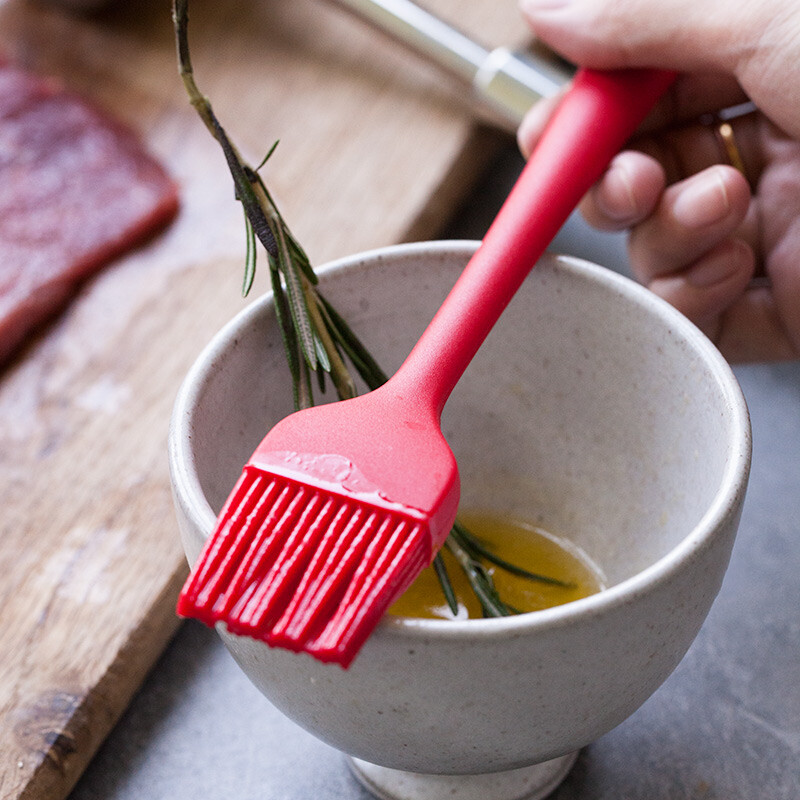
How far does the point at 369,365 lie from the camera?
23.9 inches

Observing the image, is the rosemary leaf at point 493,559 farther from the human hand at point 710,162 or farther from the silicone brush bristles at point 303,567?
the human hand at point 710,162

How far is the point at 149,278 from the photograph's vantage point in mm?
908

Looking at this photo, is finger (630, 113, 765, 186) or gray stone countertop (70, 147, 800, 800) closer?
gray stone countertop (70, 147, 800, 800)

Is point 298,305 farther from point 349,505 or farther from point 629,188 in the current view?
point 629,188

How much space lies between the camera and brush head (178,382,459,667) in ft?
1.34

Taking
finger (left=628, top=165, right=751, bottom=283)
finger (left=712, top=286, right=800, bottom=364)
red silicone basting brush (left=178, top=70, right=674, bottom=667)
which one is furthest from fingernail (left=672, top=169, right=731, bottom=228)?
red silicone basting brush (left=178, top=70, right=674, bottom=667)

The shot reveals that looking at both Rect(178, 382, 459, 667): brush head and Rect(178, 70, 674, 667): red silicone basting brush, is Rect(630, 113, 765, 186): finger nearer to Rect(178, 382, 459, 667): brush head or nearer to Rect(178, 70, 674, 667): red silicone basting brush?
Rect(178, 70, 674, 667): red silicone basting brush

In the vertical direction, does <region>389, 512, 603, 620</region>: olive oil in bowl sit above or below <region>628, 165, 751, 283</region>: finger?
below

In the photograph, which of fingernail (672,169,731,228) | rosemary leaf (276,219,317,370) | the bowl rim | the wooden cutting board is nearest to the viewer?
the bowl rim

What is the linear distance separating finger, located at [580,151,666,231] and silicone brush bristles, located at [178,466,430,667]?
1.49ft

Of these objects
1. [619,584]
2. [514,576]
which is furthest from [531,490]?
[619,584]

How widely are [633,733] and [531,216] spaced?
331 millimetres

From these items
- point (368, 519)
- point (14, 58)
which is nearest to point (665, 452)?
point (368, 519)

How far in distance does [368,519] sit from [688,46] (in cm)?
47
